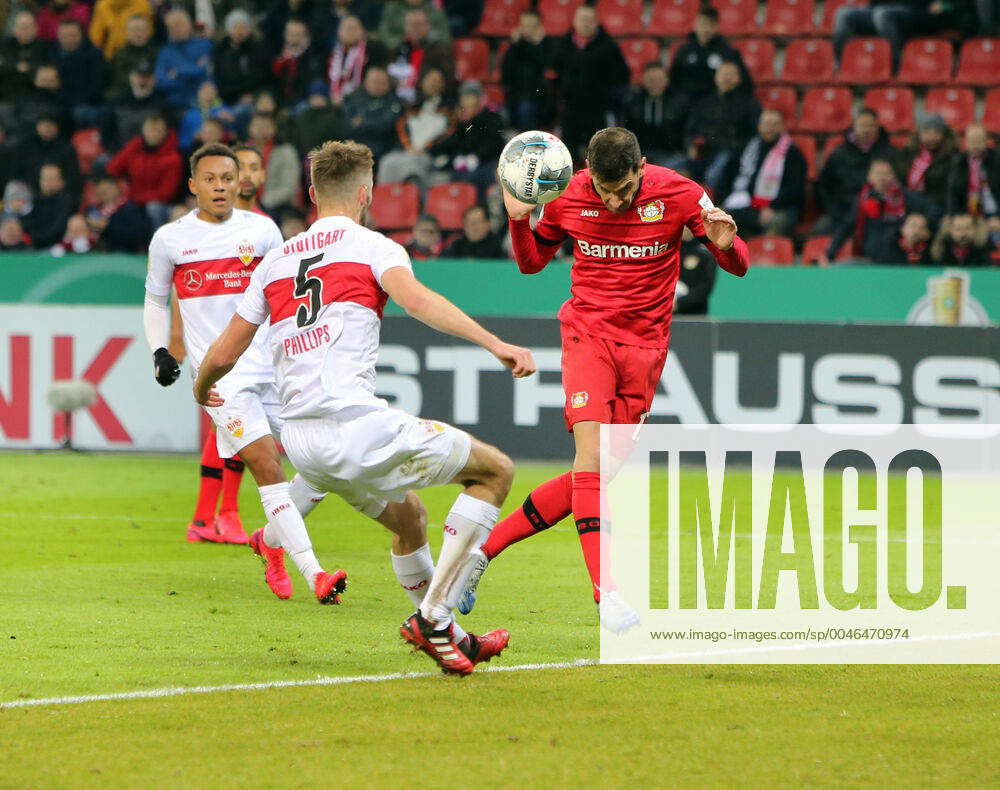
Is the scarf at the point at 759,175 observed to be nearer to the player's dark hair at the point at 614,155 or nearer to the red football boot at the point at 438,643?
the player's dark hair at the point at 614,155

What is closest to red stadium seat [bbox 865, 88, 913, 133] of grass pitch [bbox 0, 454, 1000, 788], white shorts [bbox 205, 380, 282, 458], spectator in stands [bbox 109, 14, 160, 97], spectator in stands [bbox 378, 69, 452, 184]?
spectator in stands [bbox 378, 69, 452, 184]

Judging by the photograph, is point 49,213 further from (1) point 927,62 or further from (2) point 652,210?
(2) point 652,210

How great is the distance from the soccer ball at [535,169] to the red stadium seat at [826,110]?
10995 mm

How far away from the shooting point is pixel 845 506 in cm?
1190

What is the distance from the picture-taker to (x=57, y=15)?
2039 cm

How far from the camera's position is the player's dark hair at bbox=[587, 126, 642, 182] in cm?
688

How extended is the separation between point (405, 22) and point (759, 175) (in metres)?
4.48

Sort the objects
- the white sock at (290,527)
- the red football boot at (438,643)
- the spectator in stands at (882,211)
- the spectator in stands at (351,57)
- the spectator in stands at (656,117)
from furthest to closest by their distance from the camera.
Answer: the spectator in stands at (351,57), the spectator in stands at (656,117), the spectator in stands at (882,211), the white sock at (290,527), the red football boot at (438,643)

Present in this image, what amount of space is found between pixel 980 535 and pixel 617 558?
2.42m

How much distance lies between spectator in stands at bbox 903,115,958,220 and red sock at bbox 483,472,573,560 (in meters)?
9.29

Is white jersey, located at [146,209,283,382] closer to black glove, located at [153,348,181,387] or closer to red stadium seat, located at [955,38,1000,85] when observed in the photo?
black glove, located at [153,348,181,387]

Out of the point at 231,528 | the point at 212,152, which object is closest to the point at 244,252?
the point at 212,152

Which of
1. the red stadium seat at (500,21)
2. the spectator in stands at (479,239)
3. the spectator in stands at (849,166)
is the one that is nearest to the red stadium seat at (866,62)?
the spectator in stands at (849,166)

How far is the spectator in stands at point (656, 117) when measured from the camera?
16.4 meters
